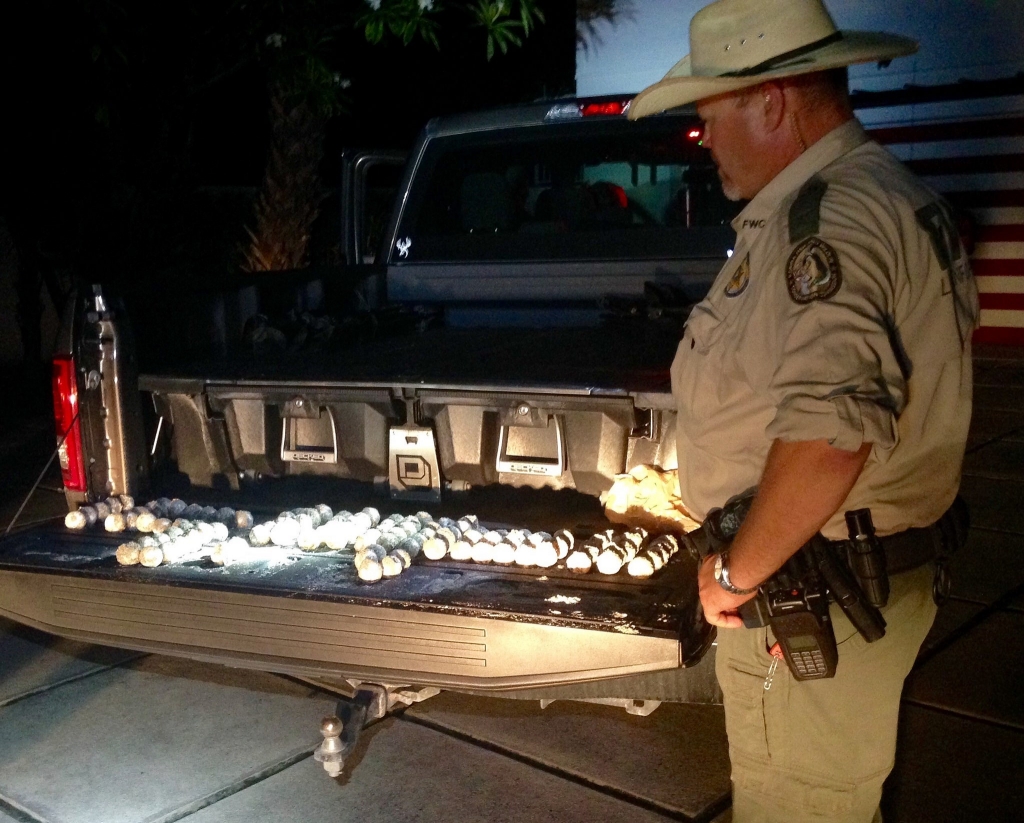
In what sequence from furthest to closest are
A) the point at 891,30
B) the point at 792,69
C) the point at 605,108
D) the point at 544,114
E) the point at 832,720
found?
the point at 891,30, the point at 544,114, the point at 605,108, the point at 832,720, the point at 792,69

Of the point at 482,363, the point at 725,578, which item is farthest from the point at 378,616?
the point at 725,578

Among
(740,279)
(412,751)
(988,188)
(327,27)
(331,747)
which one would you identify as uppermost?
(327,27)

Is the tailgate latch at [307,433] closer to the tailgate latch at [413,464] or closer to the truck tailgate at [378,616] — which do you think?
the tailgate latch at [413,464]

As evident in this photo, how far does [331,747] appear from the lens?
3.17 m

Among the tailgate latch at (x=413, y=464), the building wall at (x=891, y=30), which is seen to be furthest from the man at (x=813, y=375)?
the building wall at (x=891, y=30)

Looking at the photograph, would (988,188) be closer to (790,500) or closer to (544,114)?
(544,114)

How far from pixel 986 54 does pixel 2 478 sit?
1025 cm

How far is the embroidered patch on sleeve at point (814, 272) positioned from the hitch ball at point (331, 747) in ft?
6.30

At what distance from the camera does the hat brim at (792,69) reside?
2010 millimetres

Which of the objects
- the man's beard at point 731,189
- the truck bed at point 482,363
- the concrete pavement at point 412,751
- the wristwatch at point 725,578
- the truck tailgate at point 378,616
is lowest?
the concrete pavement at point 412,751

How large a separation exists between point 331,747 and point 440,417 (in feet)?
3.39

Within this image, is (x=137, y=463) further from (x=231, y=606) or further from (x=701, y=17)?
(x=701, y=17)

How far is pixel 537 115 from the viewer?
5129 mm

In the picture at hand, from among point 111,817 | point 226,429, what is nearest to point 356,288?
point 226,429
